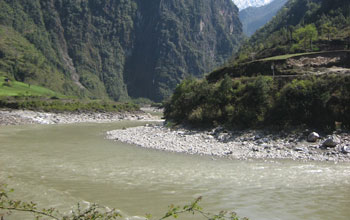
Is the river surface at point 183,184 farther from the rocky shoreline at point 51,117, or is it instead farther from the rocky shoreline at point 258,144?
the rocky shoreline at point 51,117

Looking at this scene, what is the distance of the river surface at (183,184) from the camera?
11938mm

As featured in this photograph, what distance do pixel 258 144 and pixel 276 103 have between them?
23.9 feet

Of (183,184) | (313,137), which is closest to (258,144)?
(313,137)

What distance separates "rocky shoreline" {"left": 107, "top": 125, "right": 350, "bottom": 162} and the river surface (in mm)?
1919

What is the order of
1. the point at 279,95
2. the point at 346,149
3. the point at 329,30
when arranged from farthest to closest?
the point at 329,30 < the point at 279,95 < the point at 346,149

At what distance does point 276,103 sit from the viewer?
31.7 metres

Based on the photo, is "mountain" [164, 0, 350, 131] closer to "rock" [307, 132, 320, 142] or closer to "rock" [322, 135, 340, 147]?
"rock" [307, 132, 320, 142]

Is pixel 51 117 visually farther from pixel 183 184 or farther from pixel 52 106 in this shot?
pixel 183 184

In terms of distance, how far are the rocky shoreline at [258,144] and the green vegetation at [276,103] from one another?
6.57ft

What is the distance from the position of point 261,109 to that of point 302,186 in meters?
18.6

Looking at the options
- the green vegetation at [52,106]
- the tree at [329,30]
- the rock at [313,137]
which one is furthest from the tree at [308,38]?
the green vegetation at [52,106]

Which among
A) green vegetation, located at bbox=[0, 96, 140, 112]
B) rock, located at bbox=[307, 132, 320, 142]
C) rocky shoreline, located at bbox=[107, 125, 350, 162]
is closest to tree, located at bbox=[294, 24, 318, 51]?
rocky shoreline, located at bbox=[107, 125, 350, 162]

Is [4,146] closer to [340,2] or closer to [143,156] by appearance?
[143,156]

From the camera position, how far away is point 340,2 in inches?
3836
